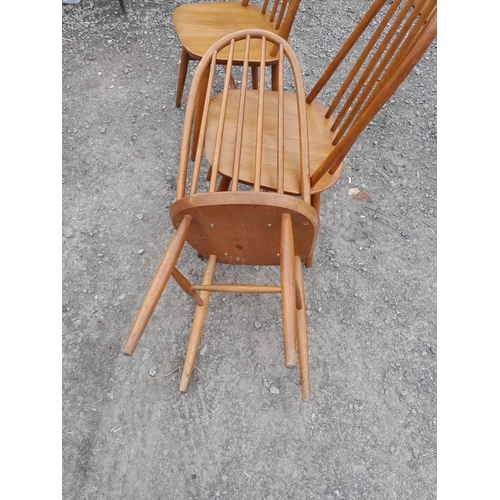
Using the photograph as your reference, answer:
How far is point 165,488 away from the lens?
3.77ft

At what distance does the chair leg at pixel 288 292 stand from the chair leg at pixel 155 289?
0.65ft

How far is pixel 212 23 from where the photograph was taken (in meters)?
1.39

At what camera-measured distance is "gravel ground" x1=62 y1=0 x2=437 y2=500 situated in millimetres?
1185

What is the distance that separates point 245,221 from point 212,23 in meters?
1.03

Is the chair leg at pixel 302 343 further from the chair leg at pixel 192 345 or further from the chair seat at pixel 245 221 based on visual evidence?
the chair leg at pixel 192 345

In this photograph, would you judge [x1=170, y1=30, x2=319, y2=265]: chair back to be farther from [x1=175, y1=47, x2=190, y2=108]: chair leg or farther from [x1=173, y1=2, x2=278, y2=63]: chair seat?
[x1=175, y1=47, x2=190, y2=108]: chair leg

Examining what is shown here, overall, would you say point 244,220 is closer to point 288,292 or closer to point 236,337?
point 288,292

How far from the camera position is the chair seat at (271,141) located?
3.35ft

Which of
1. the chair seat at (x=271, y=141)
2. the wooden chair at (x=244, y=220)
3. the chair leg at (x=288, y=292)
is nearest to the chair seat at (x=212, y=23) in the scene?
the chair seat at (x=271, y=141)

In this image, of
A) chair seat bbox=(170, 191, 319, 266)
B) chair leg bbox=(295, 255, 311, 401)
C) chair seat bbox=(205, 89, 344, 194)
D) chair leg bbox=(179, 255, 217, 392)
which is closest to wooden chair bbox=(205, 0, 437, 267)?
chair seat bbox=(205, 89, 344, 194)

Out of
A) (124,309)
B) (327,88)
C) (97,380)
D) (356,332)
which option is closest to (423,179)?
(327,88)

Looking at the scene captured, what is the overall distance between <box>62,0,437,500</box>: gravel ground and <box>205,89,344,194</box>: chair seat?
1.68ft

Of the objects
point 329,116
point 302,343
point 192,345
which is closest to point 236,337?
point 192,345

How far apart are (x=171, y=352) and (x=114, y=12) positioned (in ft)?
6.44
